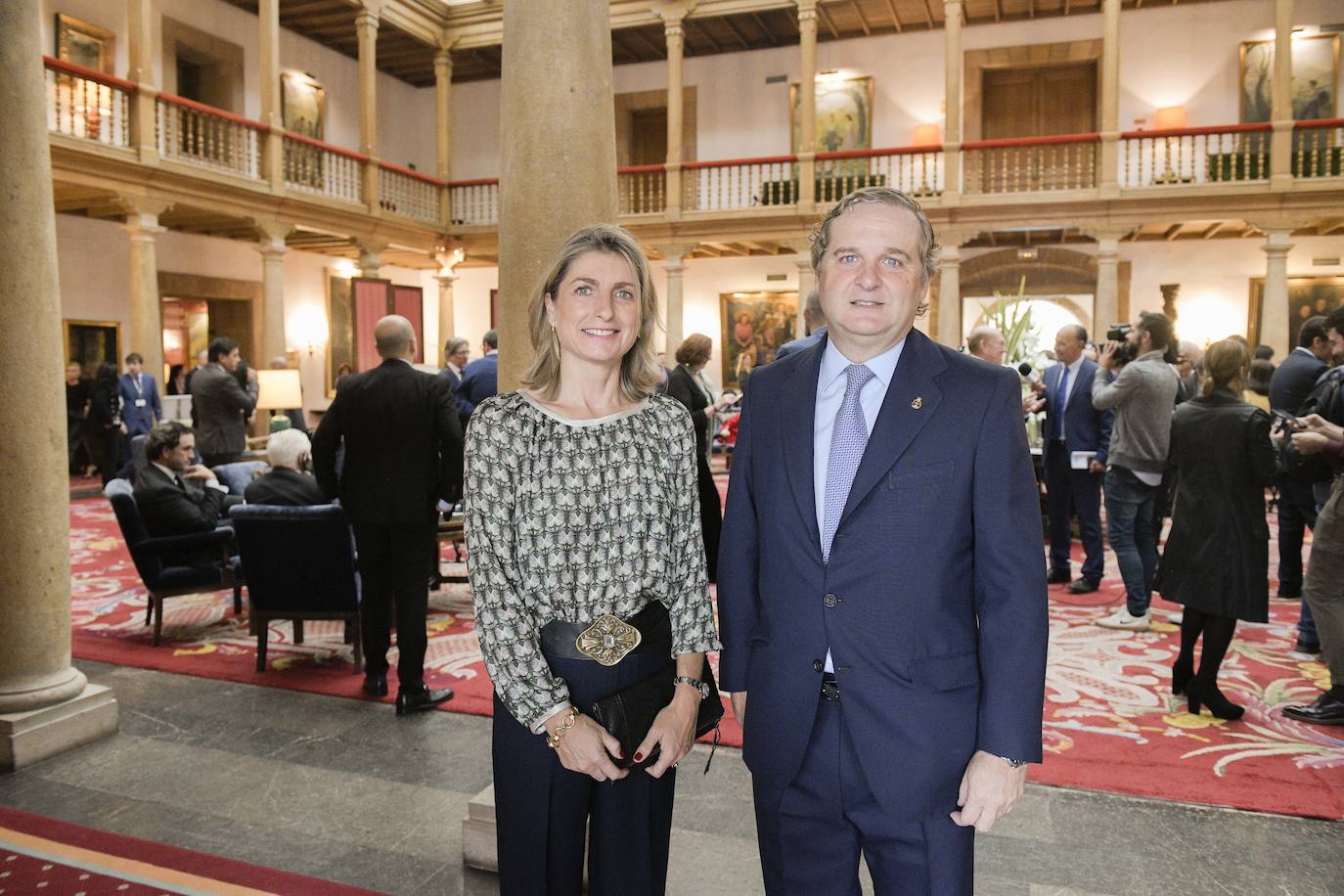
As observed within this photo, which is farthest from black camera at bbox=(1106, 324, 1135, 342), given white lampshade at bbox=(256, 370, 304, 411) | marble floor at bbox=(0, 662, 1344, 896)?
white lampshade at bbox=(256, 370, 304, 411)

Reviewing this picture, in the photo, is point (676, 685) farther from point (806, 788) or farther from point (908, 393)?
point (908, 393)

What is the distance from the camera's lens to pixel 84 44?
40.0ft

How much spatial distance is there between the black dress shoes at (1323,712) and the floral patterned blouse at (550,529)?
3201 millimetres

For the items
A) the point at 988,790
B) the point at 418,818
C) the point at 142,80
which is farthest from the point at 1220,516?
the point at 142,80

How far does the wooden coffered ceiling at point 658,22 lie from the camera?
1466 centimetres

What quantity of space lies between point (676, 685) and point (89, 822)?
217 cm

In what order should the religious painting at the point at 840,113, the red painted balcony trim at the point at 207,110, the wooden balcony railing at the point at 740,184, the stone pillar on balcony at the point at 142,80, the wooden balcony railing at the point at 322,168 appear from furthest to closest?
the religious painting at the point at 840,113, the wooden balcony railing at the point at 740,184, the wooden balcony railing at the point at 322,168, the red painted balcony trim at the point at 207,110, the stone pillar on balcony at the point at 142,80

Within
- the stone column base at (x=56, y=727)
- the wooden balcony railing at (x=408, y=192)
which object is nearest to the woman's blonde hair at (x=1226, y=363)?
the stone column base at (x=56, y=727)

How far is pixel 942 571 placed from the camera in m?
1.46

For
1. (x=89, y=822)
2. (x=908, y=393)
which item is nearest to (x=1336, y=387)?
(x=908, y=393)

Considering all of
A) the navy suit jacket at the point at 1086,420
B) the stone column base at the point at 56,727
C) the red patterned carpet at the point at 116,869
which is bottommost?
the red patterned carpet at the point at 116,869

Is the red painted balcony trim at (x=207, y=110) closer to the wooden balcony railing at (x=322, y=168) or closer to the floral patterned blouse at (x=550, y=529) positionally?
the wooden balcony railing at (x=322, y=168)

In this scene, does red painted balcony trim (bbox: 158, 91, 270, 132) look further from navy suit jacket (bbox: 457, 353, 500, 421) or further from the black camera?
the black camera

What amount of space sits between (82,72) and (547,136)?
1039 cm
